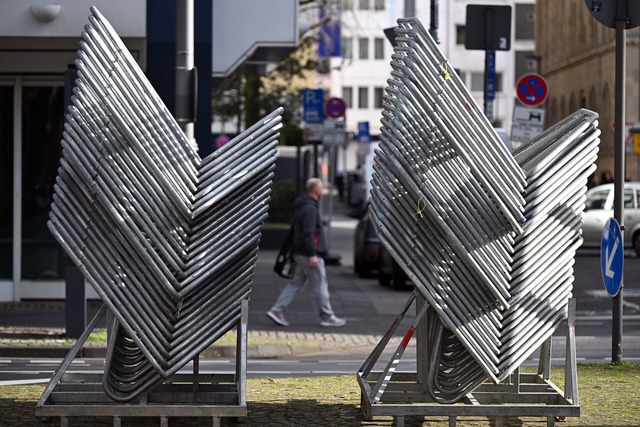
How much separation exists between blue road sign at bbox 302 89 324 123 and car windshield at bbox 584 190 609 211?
22.3ft

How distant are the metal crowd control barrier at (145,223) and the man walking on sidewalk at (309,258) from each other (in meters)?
9.59

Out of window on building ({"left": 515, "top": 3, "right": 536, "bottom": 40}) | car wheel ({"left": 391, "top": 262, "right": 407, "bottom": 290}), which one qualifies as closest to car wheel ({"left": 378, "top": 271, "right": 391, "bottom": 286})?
car wheel ({"left": 391, "top": 262, "right": 407, "bottom": 290})

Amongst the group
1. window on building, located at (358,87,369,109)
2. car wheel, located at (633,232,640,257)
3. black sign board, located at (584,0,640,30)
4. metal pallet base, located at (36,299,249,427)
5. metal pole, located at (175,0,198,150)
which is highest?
black sign board, located at (584,0,640,30)

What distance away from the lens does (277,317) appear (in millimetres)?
19203

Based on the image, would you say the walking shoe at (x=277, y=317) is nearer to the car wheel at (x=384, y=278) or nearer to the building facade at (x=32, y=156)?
the building facade at (x=32, y=156)

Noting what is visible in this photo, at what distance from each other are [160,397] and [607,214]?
26397 millimetres

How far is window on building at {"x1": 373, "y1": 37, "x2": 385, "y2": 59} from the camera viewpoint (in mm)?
121312

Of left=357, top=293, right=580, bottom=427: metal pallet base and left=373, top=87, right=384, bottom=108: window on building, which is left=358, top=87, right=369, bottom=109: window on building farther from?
left=357, top=293, right=580, bottom=427: metal pallet base

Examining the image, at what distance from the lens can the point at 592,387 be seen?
11609mm

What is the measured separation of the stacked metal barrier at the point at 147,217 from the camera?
9281 millimetres

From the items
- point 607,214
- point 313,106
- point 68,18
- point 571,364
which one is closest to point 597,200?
point 607,214

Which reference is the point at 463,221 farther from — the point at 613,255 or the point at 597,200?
the point at 597,200

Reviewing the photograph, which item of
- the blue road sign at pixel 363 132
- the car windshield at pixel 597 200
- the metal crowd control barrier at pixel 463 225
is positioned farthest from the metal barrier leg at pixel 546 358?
the blue road sign at pixel 363 132

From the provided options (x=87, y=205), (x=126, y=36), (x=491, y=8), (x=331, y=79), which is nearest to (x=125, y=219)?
(x=87, y=205)
